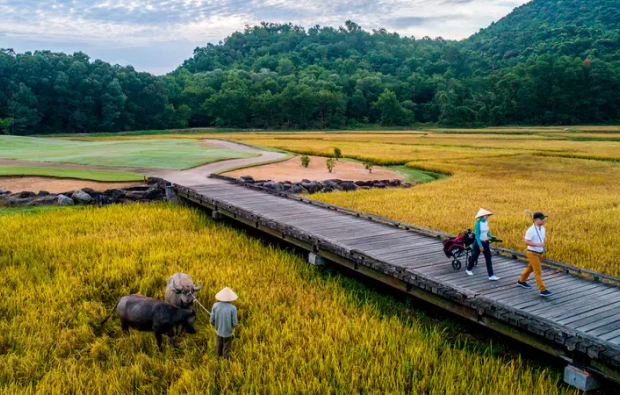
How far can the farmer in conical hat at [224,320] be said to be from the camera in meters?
6.71

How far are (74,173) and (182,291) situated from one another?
20.0 metres

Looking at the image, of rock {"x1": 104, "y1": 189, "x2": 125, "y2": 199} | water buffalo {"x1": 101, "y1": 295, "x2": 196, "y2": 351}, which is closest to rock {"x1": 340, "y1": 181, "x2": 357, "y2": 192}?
rock {"x1": 104, "y1": 189, "x2": 125, "y2": 199}

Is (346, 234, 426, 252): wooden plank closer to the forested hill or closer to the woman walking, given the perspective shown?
the woman walking

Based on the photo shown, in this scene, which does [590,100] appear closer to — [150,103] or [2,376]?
[150,103]

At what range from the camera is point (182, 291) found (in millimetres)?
7922

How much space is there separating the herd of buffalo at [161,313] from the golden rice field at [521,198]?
862cm

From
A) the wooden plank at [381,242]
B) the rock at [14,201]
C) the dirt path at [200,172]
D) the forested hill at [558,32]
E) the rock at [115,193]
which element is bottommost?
the rock at [14,201]

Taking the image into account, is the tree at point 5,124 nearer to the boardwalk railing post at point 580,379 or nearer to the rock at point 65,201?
the rock at point 65,201

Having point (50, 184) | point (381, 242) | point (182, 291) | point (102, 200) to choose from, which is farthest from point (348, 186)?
point (182, 291)

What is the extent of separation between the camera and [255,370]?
259 inches

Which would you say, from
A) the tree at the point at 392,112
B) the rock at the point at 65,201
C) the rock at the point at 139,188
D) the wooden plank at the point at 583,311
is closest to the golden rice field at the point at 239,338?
the wooden plank at the point at 583,311

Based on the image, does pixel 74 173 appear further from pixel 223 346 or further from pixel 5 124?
pixel 5 124

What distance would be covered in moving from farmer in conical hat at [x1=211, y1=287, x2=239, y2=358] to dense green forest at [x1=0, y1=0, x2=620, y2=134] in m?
77.3

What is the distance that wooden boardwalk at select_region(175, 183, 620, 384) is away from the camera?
6449mm
